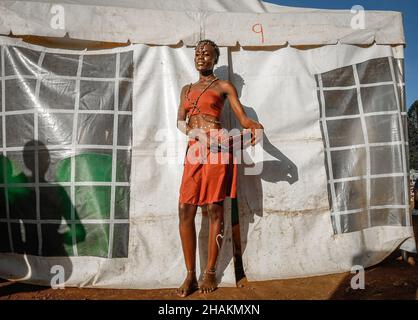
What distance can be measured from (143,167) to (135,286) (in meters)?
1.07

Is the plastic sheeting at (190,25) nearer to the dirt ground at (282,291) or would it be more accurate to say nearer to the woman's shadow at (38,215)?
the woman's shadow at (38,215)

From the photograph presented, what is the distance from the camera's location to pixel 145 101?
2.91 metres

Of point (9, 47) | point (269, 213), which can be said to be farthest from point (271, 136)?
point (9, 47)

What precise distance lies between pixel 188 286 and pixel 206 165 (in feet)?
3.35

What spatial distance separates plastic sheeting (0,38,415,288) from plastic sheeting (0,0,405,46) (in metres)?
0.12

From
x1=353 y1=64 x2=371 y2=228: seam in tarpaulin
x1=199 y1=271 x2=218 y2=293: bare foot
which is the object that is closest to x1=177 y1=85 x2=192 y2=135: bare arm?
x1=199 y1=271 x2=218 y2=293: bare foot

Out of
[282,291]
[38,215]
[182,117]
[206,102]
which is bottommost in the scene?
[282,291]

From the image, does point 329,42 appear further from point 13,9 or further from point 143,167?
point 13,9

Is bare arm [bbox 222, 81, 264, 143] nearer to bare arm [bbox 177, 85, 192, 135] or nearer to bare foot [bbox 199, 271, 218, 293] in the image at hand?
bare arm [bbox 177, 85, 192, 135]

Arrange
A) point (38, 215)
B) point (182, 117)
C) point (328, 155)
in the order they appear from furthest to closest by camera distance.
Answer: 1. point (328, 155)
2. point (38, 215)
3. point (182, 117)

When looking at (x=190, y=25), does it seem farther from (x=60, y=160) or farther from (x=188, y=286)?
(x=188, y=286)

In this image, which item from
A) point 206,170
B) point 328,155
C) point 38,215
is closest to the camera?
point 206,170

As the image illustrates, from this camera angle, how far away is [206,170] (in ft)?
8.26

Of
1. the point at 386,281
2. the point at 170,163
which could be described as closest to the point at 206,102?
the point at 170,163
